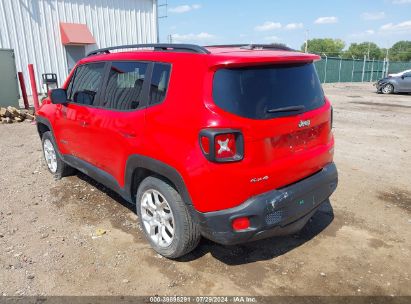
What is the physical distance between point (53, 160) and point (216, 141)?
12.6 ft

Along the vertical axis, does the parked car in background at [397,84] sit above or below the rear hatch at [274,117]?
below

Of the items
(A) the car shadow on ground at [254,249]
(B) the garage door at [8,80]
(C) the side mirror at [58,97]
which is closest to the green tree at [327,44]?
(B) the garage door at [8,80]

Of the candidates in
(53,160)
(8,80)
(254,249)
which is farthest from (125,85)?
(8,80)

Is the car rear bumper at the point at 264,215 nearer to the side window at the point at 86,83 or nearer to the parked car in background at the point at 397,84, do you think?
the side window at the point at 86,83

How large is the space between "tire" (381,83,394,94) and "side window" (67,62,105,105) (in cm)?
2030

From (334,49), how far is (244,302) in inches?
5425

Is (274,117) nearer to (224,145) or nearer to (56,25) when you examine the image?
(224,145)

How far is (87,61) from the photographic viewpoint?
4.23 meters

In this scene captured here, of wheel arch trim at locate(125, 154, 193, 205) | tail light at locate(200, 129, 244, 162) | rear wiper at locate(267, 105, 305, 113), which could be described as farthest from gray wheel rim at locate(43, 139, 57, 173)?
rear wiper at locate(267, 105, 305, 113)

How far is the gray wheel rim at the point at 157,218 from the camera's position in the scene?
3.10 metres

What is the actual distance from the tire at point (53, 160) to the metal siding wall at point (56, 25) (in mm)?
11456

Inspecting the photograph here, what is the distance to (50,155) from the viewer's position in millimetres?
5426

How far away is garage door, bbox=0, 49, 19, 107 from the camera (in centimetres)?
1086

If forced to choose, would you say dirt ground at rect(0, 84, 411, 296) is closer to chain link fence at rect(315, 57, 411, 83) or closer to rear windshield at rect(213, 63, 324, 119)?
rear windshield at rect(213, 63, 324, 119)
